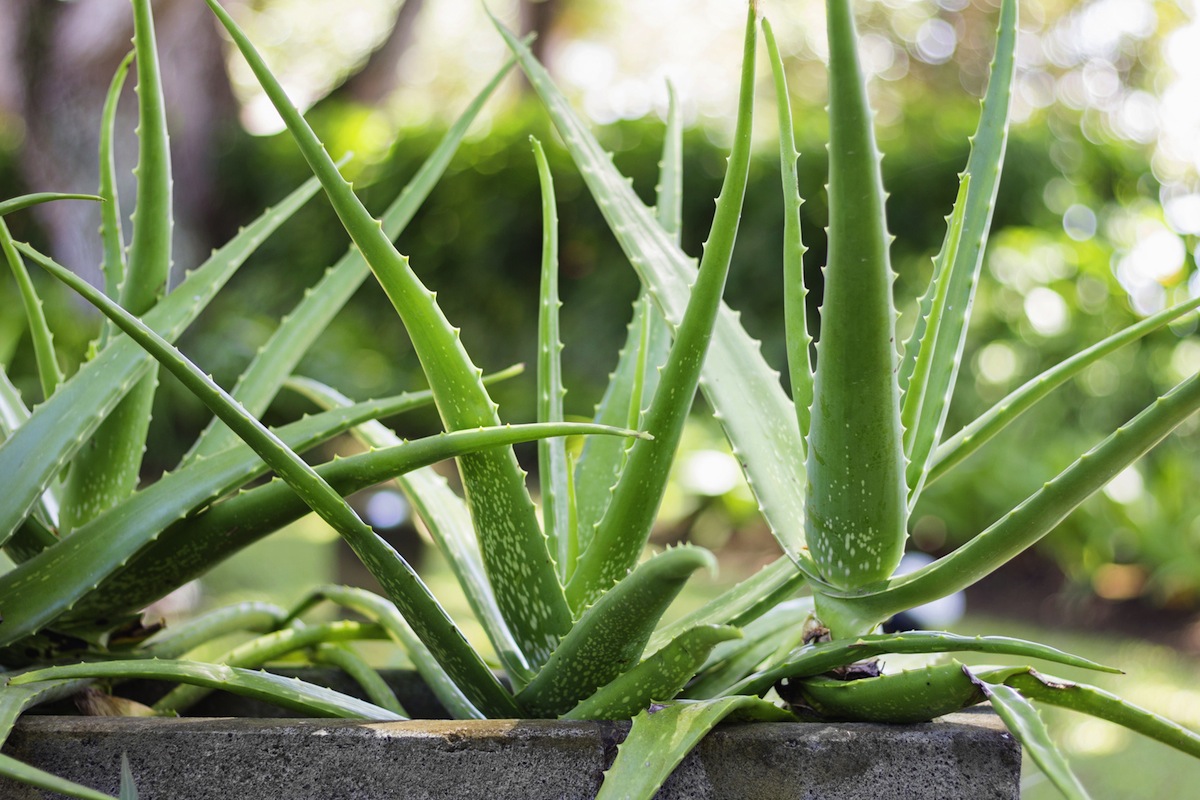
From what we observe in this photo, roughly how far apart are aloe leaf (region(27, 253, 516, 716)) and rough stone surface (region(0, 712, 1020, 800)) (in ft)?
0.21

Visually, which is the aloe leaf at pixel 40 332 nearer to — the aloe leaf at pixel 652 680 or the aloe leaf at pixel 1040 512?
the aloe leaf at pixel 652 680

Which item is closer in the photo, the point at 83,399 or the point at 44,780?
the point at 44,780

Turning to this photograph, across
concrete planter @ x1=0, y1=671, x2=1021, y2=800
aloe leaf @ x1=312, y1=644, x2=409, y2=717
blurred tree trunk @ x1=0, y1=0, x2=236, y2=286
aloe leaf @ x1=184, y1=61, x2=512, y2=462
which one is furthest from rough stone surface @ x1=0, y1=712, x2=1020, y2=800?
blurred tree trunk @ x1=0, y1=0, x2=236, y2=286

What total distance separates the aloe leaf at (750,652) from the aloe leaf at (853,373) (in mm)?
152

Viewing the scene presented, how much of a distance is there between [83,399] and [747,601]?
0.52 metres

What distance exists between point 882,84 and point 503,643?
15.4 metres

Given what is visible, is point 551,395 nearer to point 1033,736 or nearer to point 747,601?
point 747,601

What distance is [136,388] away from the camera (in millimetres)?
824

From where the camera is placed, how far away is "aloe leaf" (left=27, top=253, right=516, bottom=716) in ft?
1.73

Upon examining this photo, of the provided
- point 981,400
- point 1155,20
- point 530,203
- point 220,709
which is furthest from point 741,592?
point 1155,20

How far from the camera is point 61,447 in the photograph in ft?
2.23

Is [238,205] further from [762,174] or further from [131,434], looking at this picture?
[131,434]

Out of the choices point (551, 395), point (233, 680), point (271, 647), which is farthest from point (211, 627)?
point (551, 395)

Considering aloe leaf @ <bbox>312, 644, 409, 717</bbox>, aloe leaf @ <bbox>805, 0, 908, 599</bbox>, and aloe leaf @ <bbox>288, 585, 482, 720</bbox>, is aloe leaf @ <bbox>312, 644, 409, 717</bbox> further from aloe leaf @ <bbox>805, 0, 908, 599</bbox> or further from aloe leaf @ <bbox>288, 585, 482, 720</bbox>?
aloe leaf @ <bbox>805, 0, 908, 599</bbox>
